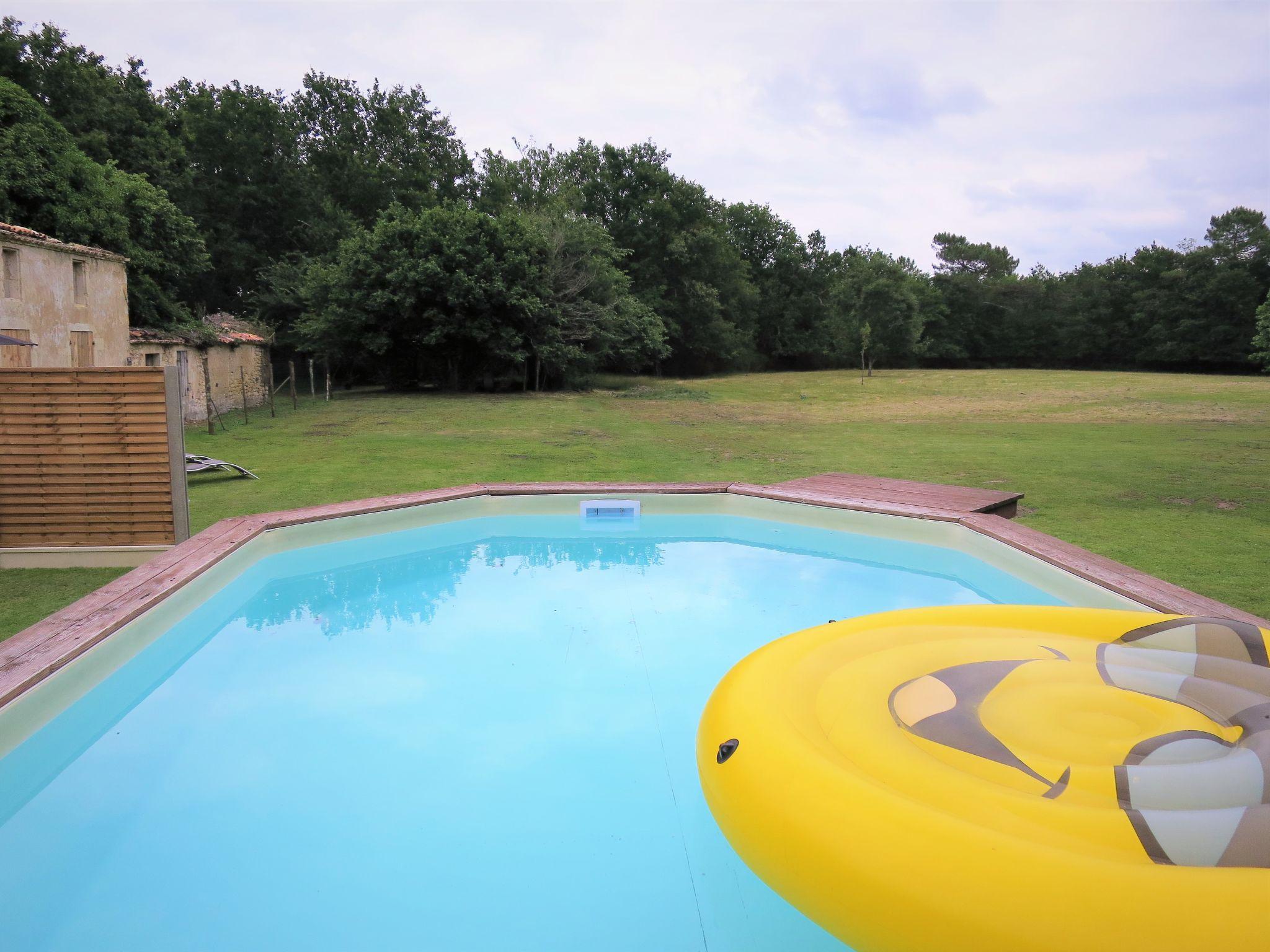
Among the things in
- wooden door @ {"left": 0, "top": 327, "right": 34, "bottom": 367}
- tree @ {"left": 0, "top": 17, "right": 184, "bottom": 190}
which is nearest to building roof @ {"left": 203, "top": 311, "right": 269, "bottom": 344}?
tree @ {"left": 0, "top": 17, "right": 184, "bottom": 190}

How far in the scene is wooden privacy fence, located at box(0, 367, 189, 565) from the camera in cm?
544

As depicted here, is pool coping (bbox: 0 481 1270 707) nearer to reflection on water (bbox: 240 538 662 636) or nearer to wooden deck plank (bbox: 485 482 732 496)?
wooden deck plank (bbox: 485 482 732 496)

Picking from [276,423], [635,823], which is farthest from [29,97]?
[635,823]

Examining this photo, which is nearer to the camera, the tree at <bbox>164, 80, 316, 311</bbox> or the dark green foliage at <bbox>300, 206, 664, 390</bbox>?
the dark green foliage at <bbox>300, 206, 664, 390</bbox>

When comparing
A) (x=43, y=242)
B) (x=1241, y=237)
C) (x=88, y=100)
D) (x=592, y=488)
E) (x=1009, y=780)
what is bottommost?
(x=1009, y=780)

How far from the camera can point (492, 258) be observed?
821 inches

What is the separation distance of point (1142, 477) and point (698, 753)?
899cm

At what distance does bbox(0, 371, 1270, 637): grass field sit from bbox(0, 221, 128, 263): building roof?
3.43m

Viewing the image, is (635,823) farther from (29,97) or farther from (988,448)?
→ (29,97)

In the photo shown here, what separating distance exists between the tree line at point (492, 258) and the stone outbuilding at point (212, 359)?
4.92ft

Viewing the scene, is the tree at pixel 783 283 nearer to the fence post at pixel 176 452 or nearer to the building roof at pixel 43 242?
the building roof at pixel 43 242

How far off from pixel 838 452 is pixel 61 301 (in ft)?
42.2

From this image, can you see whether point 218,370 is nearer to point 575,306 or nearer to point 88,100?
point 575,306

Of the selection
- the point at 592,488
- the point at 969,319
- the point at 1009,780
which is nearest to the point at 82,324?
the point at 592,488
